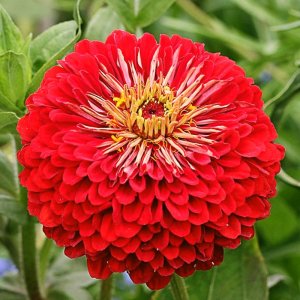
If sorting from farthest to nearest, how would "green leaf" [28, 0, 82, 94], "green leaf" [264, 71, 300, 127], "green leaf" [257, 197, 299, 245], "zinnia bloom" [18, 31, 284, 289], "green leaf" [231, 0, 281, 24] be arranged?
"green leaf" [231, 0, 281, 24]
"green leaf" [257, 197, 299, 245]
"green leaf" [264, 71, 300, 127]
"green leaf" [28, 0, 82, 94]
"zinnia bloom" [18, 31, 284, 289]

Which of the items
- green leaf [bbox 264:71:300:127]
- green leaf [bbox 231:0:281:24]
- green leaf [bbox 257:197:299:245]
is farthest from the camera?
green leaf [bbox 231:0:281:24]

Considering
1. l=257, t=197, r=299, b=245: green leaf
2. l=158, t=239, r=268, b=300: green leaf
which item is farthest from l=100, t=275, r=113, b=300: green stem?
l=257, t=197, r=299, b=245: green leaf

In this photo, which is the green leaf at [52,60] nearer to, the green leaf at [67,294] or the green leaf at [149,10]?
the green leaf at [149,10]

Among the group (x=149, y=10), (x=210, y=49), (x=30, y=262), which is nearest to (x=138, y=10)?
(x=149, y=10)

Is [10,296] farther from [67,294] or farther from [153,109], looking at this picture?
[153,109]

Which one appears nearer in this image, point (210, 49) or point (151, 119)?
point (151, 119)

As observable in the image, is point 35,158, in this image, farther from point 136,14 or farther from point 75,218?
point 136,14

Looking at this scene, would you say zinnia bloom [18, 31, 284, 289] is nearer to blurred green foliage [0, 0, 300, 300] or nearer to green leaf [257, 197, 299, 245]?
blurred green foliage [0, 0, 300, 300]

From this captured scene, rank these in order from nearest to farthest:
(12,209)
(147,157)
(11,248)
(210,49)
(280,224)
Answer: (147,157), (12,209), (11,248), (280,224), (210,49)
